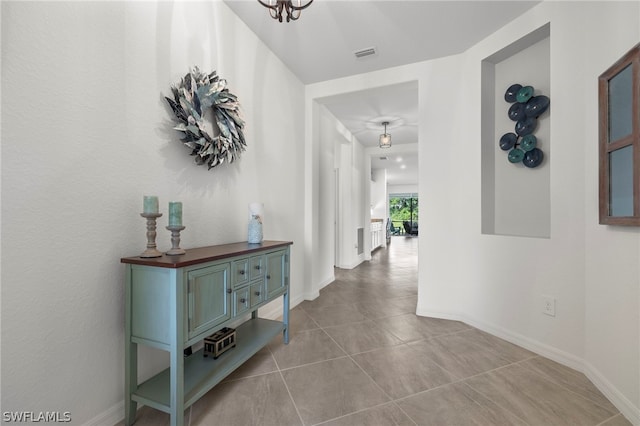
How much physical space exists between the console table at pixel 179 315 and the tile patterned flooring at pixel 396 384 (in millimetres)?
165

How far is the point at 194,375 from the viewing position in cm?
147

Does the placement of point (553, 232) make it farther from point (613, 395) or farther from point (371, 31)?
point (371, 31)

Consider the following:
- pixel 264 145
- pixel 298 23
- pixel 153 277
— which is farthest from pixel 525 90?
pixel 153 277

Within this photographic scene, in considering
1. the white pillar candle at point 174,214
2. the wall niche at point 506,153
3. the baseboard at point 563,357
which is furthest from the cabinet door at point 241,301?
the wall niche at point 506,153

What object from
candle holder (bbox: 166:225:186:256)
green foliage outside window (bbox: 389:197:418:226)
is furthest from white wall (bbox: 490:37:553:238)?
green foliage outside window (bbox: 389:197:418:226)

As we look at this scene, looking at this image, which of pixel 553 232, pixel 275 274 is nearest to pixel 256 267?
pixel 275 274

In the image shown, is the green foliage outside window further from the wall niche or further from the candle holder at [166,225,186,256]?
the candle holder at [166,225,186,256]

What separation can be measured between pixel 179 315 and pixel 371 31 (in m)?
2.69

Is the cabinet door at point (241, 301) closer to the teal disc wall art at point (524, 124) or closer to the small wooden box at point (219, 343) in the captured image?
the small wooden box at point (219, 343)

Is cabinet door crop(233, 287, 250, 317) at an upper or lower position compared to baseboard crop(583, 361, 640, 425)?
upper

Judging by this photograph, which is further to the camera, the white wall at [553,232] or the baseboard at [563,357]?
the white wall at [553,232]

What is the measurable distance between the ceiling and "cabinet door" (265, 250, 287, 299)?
2002mm

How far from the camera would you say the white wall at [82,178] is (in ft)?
3.37

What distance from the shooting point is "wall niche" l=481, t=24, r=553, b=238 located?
7.68 ft
